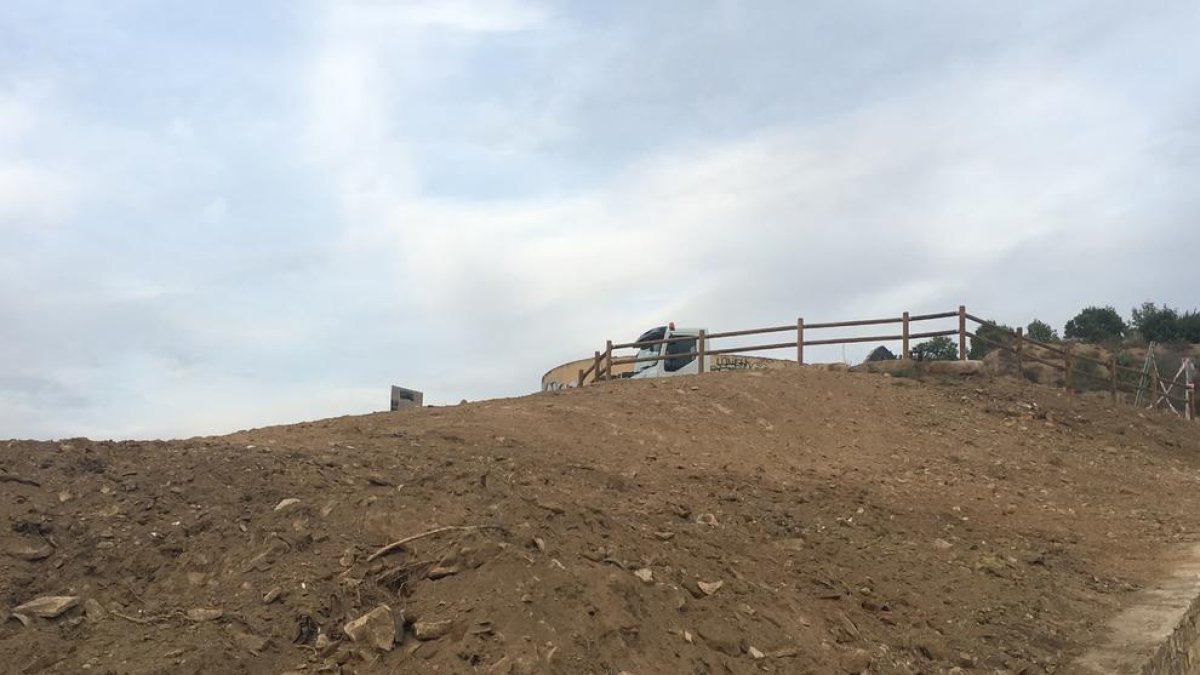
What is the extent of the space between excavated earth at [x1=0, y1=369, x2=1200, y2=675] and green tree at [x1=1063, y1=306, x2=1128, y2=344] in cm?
4505

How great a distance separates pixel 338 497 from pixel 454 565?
1401mm

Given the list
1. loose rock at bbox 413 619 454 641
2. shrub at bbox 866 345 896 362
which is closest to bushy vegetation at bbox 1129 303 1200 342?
shrub at bbox 866 345 896 362

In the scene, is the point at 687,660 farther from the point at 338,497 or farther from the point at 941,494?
the point at 941,494

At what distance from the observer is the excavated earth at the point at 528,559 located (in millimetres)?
4910

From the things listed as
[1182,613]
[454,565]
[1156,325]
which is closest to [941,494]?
[1182,613]

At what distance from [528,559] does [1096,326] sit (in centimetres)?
5590

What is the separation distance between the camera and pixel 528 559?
5.71m

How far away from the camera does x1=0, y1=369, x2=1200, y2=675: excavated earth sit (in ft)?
16.1

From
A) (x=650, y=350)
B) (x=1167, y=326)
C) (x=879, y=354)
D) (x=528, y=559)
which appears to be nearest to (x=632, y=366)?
(x=650, y=350)

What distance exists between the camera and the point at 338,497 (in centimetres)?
658

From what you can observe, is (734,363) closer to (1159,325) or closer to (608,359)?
(608,359)

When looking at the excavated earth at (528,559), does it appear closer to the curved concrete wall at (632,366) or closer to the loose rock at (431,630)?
the loose rock at (431,630)

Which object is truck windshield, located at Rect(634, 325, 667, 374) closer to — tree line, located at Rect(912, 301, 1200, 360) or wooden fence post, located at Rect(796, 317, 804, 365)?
wooden fence post, located at Rect(796, 317, 804, 365)

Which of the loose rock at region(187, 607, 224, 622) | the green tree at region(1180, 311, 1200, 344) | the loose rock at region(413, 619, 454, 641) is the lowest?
the loose rock at region(413, 619, 454, 641)
